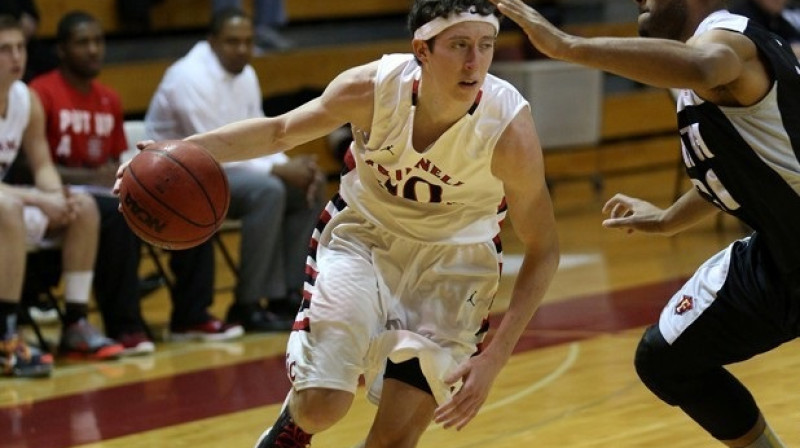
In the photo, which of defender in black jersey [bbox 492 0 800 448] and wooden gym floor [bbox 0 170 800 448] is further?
wooden gym floor [bbox 0 170 800 448]

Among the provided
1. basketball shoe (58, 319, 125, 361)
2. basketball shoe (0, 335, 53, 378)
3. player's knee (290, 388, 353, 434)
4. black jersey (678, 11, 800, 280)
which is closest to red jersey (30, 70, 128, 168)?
basketball shoe (58, 319, 125, 361)

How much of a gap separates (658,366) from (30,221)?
375 cm

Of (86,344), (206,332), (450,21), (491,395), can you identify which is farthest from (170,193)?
(206,332)

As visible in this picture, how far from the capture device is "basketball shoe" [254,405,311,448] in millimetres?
4191

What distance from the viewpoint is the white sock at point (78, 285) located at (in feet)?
23.2

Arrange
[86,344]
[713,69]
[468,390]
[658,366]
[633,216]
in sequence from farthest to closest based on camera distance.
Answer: [86,344]
[633,216]
[658,366]
[468,390]
[713,69]

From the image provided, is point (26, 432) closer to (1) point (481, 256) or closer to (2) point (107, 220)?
(2) point (107, 220)

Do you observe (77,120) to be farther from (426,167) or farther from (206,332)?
(426,167)

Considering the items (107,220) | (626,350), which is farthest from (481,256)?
(107,220)

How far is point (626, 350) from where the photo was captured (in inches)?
276

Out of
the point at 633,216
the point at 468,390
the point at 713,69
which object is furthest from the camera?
the point at 633,216

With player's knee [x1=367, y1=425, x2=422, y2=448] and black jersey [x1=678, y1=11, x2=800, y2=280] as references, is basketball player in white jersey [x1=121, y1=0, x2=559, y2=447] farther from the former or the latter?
black jersey [x1=678, y1=11, x2=800, y2=280]

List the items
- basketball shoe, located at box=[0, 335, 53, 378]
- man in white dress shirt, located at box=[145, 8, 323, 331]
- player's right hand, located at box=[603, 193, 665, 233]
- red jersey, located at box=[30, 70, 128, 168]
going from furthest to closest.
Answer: man in white dress shirt, located at box=[145, 8, 323, 331] < red jersey, located at box=[30, 70, 128, 168] < basketball shoe, located at box=[0, 335, 53, 378] < player's right hand, located at box=[603, 193, 665, 233]

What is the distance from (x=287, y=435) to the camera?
13.8 ft
